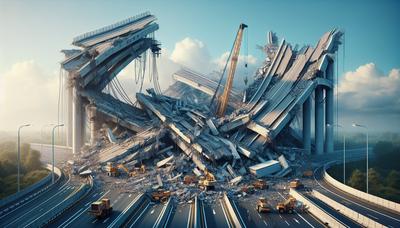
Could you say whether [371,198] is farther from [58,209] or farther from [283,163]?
[58,209]

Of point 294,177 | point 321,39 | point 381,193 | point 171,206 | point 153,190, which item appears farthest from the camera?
point 321,39

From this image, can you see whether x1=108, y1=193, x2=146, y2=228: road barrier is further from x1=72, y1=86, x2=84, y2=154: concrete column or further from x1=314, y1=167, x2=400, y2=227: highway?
x1=72, y1=86, x2=84, y2=154: concrete column

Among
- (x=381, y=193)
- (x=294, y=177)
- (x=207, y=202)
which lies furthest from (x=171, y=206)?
(x=381, y=193)

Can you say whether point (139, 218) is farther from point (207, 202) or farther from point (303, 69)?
point (303, 69)

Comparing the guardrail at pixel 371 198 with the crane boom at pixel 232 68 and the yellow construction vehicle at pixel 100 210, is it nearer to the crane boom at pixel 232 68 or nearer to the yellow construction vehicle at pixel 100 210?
the yellow construction vehicle at pixel 100 210

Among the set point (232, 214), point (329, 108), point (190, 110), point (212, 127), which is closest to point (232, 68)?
point (190, 110)

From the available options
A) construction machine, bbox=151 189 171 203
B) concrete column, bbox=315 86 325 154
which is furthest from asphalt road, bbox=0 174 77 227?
concrete column, bbox=315 86 325 154

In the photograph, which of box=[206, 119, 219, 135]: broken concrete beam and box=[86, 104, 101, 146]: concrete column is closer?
box=[206, 119, 219, 135]: broken concrete beam

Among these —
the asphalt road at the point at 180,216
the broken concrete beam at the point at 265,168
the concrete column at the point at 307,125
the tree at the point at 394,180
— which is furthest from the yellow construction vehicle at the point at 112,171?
the concrete column at the point at 307,125
